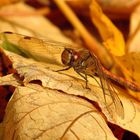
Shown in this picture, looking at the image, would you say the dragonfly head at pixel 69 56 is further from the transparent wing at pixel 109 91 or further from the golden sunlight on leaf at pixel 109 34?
the golden sunlight on leaf at pixel 109 34

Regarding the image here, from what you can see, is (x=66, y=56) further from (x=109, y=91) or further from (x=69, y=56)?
(x=109, y=91)

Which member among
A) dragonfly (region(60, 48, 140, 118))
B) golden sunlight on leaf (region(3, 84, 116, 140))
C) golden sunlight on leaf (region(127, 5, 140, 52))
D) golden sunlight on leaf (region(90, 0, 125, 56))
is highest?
golden sunlight on leaf (region(127, 5, 140, 52))

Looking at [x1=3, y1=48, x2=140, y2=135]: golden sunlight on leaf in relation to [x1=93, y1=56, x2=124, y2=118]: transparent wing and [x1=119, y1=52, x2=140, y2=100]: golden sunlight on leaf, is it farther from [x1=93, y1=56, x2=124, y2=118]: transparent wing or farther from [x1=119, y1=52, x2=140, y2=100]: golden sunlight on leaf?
[x1=119, y1=52, x2=140, y2=100]: golden sunlight on leaf

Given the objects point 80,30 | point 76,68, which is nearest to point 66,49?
point 76,68

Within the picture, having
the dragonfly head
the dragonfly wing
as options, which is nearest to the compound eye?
the dragonfly head

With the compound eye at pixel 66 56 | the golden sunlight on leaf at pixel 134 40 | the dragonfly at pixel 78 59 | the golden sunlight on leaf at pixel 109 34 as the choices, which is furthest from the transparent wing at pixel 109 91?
the golden sunlight on leaf at pixel 134 40

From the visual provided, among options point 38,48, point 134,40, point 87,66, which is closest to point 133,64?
point 87,66

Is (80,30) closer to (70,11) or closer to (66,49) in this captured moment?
(70,11)
